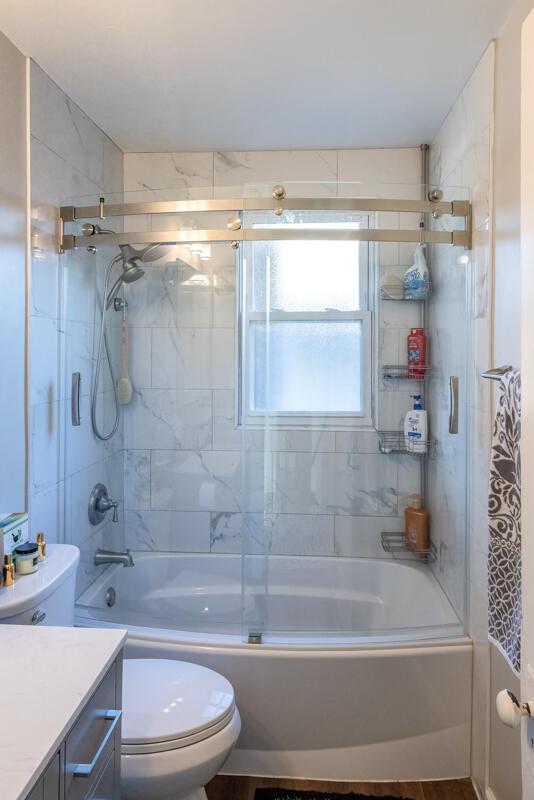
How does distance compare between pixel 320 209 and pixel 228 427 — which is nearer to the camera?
pixel 320 209

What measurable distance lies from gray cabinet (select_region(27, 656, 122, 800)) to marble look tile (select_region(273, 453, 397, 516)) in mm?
1099

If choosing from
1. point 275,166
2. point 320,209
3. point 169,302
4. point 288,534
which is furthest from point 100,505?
point 275,166

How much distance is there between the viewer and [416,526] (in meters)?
2.32

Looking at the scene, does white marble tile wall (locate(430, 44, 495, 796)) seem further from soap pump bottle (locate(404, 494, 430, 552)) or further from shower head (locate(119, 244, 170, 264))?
shower head (locate(119, 244, 170, 264))

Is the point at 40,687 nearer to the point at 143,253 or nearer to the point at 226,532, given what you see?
the point at 226,532

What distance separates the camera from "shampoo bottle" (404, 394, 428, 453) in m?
2.28

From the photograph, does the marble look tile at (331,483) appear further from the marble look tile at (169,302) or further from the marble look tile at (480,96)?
the marble look tile at (480,96)

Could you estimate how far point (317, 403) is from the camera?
216cm

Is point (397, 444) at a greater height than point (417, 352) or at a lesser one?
lesser

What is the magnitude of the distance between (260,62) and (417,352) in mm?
→ 1263

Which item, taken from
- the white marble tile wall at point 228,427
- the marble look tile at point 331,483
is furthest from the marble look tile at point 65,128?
the marble look tile at point 331,483

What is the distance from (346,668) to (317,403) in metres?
0.96

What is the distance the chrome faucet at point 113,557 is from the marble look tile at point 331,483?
2.50 ft

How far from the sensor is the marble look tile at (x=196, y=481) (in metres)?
2.46
